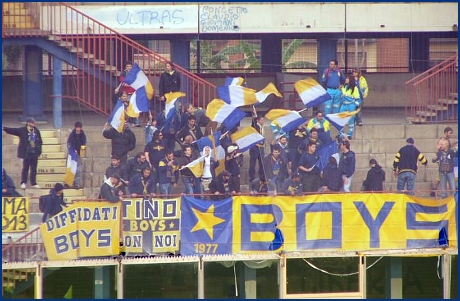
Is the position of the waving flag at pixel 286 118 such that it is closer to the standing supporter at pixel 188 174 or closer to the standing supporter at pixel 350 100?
the standing supporter at pixel 350 100

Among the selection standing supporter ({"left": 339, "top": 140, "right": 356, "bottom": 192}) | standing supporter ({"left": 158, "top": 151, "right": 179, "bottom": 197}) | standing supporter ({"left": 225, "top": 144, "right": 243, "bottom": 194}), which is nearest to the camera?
standing supporter ({"left": 158, "top": 151, "right": 179, "bottom": 197})

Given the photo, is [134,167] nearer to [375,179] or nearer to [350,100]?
[375,179]

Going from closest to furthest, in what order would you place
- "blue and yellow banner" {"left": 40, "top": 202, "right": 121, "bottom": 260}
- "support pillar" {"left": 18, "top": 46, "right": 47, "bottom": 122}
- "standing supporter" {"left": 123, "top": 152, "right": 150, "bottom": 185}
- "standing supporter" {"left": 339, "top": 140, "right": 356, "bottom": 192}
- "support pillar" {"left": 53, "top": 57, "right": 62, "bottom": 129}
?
"blue and yellow banner" {"left": 40, "top": 202, "right": 121, "bottom": 260}
"standing supporter" {"left": 123, "top": 152, "right": 150, "bottom": 185}
"standing supporter" {"left": 339, "top": 140, "right": 356, "bottom": 192}
"support pillar" {"left": 53, "top": 57, "right": 62, "bottom": 129}
"support pillar" {"left": 18, "top": 46, "right": 47, "bottom": 122}

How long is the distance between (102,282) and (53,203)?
1.86m

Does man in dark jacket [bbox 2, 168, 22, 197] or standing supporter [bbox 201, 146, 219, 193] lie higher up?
standing supporter [bbox 201, 146, 219, 193]

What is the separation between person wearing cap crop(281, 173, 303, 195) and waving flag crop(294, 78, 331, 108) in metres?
2.03

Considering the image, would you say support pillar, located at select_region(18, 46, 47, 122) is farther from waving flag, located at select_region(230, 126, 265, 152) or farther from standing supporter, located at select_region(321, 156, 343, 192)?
standing supporter, located at select_region(321, 156, 343, 192)

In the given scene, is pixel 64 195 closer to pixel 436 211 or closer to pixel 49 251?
pixel 49 251

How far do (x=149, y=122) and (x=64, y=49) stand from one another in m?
2.56

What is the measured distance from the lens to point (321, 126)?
24.4 m

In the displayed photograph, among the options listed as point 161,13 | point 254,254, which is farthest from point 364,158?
point 161,13

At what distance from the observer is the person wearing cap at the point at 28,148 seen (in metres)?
23.7

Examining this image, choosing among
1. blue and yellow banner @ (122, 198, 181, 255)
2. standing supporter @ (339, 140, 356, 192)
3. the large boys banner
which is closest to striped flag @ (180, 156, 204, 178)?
the large boys banner

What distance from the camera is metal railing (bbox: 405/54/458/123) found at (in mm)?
26047
